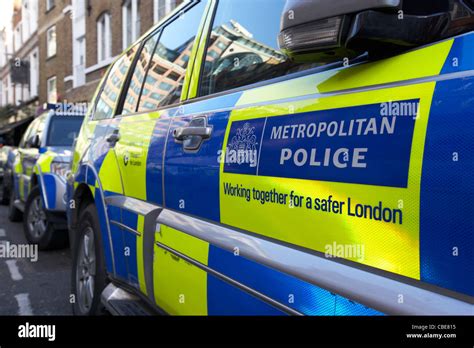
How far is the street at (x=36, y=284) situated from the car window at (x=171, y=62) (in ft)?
6.68

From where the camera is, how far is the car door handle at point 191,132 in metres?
1.90

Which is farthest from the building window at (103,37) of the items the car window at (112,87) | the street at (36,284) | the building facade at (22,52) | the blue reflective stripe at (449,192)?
the blue reflective stripe at (449,192)

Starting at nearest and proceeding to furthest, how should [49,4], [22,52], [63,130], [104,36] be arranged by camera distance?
[63,130], [104,36], [49,4], [22,52]

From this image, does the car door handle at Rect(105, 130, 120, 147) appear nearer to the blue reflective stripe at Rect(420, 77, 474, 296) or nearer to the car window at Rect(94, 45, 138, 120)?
the car window at Rect(94, 45, 138, 120)

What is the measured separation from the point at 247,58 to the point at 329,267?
104 centimetres

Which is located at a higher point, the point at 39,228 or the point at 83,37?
the point at 83,37

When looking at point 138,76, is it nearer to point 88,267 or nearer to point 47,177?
point 88,267

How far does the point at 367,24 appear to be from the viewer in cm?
119

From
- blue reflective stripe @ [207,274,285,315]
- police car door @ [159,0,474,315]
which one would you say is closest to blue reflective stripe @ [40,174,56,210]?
police car door @ [159,0,474,315]

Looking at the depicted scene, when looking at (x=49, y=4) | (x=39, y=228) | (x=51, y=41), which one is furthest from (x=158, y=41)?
(x=49, y=4)

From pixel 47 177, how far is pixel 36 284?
1.47 m

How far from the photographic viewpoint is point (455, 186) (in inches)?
40.1
